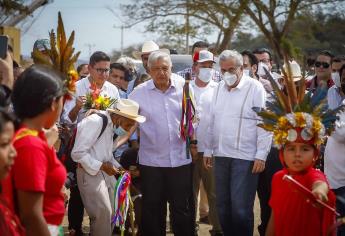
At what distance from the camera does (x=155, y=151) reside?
6539 millimetres

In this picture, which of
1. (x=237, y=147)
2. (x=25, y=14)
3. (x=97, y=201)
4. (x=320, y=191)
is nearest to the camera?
(x=320, y=191)

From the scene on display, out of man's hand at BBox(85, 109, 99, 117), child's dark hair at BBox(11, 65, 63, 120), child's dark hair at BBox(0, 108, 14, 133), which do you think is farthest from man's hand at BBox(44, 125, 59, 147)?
man's hand at BBox(85, 109, 99, 117)

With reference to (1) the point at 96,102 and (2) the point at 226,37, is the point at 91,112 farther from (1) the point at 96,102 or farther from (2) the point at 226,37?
(2) the point at 226,37

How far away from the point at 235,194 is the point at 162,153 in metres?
0.88

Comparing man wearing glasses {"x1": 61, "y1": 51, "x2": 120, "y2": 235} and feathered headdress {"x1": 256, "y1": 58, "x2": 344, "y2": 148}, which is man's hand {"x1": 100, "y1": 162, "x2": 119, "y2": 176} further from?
feathered headdress {"x1": 256, "y1": 58, "x2": 344, "y2": 148}

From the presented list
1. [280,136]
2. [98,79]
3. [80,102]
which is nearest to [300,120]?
[280,136]

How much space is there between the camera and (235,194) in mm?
6363

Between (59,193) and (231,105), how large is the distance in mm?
3216

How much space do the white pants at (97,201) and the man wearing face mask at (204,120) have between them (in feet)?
5.05

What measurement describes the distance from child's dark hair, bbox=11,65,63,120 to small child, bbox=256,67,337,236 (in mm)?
1854

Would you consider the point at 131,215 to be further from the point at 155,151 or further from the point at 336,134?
the point at 336,134

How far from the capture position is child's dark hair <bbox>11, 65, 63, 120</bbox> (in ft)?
11.4

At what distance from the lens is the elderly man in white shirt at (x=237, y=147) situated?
634 centimetres

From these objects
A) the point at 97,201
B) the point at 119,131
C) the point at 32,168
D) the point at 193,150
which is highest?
the point at 32,168
